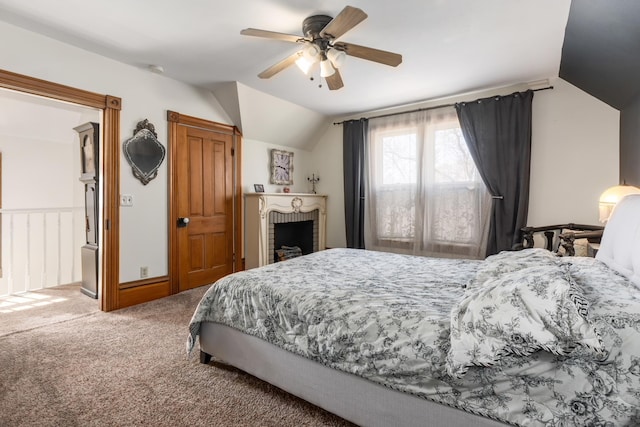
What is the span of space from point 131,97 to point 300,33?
75.8 inches

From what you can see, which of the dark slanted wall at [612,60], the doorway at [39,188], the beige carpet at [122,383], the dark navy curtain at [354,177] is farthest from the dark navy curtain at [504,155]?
the doorway at [39,188]

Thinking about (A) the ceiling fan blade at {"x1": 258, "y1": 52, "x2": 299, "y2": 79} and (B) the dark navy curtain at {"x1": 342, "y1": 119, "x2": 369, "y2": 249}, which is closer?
(A) the ceiling fan blade at {"x1": 258, "y1": 52, "x2": 299, "y2": 79}

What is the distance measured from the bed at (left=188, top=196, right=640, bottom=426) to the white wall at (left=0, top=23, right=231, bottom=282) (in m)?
1.72

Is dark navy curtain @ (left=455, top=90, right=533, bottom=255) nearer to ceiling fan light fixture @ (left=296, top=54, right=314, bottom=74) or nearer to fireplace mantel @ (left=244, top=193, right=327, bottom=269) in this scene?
ceiling fan light fixture @ (left=296, top=54, right=314, bottom=74)

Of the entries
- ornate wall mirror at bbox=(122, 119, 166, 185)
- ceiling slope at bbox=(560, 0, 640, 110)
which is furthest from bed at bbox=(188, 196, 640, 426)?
ornate wall mirror at bbox=(122, 119, 166, 185)

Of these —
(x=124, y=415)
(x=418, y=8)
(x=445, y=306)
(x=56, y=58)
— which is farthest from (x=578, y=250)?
(x=56, y=58)

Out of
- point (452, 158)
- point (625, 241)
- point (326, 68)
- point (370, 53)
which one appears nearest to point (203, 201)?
point (326, 68)

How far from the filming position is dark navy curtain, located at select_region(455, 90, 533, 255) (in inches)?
137

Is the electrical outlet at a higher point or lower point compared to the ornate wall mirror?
lower

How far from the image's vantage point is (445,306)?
1435 mm

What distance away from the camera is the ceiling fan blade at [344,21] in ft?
5.88

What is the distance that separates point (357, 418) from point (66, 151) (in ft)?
20.6

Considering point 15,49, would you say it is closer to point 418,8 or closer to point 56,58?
point 56,58

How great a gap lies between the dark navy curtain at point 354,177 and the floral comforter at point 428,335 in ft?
8.12
